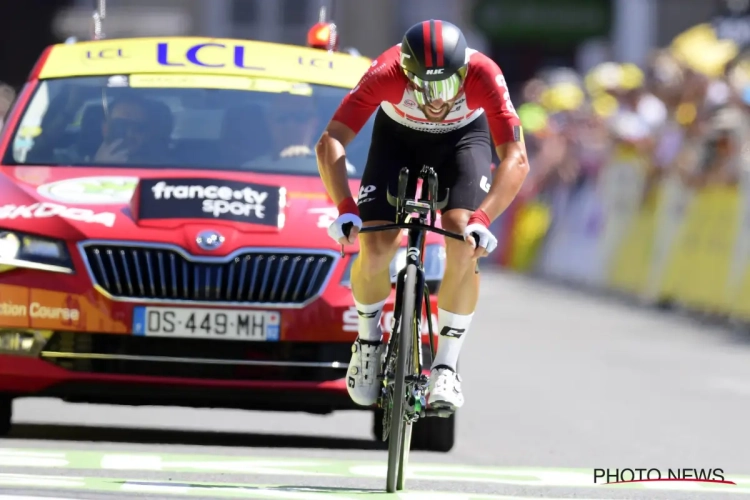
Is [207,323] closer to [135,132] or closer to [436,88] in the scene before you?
[135,132]

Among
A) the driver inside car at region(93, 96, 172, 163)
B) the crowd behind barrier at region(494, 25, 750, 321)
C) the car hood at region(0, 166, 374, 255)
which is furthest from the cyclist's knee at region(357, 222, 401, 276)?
the crowd behind barrier at region(494, 25, 750, 321)

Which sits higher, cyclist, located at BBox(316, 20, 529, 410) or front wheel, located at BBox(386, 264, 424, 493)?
cyclist, located at BBox(316, 20, 529, 410)

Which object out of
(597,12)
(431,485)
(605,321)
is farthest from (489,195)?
(597,12)

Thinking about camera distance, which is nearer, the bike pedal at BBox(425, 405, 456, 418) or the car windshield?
the bike pedal at BBox(425, 405, 456, 418)

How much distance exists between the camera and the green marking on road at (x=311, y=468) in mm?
8344

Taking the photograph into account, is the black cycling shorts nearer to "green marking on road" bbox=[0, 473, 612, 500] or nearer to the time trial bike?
the time trial bike

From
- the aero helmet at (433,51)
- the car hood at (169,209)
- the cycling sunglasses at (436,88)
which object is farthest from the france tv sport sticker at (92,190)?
the aero helmet at (433,51)

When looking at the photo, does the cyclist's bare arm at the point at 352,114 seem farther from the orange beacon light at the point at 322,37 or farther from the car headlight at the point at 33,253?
the orange beacon light at the point at 322,37

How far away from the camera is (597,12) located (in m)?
53.2

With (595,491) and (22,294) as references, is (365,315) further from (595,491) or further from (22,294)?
(22,294)

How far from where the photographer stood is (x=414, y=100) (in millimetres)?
7945

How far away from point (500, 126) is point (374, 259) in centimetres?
70

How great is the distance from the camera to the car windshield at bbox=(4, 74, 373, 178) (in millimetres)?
9797

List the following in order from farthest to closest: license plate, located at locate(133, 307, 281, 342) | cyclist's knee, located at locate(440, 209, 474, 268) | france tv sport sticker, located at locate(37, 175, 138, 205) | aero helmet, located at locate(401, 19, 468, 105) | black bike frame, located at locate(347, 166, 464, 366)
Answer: france tv sport sticker, located at locate(37, 175, 138, 205) → license plate, located at locate(133, 307, 281, 342) → cyclist's knee, located at locate(440, 209, 474, 268) → black bike frame, located at locate(347, 166, 464, 366) → aero helmet, located at locate(401, 19, 468, 105)
